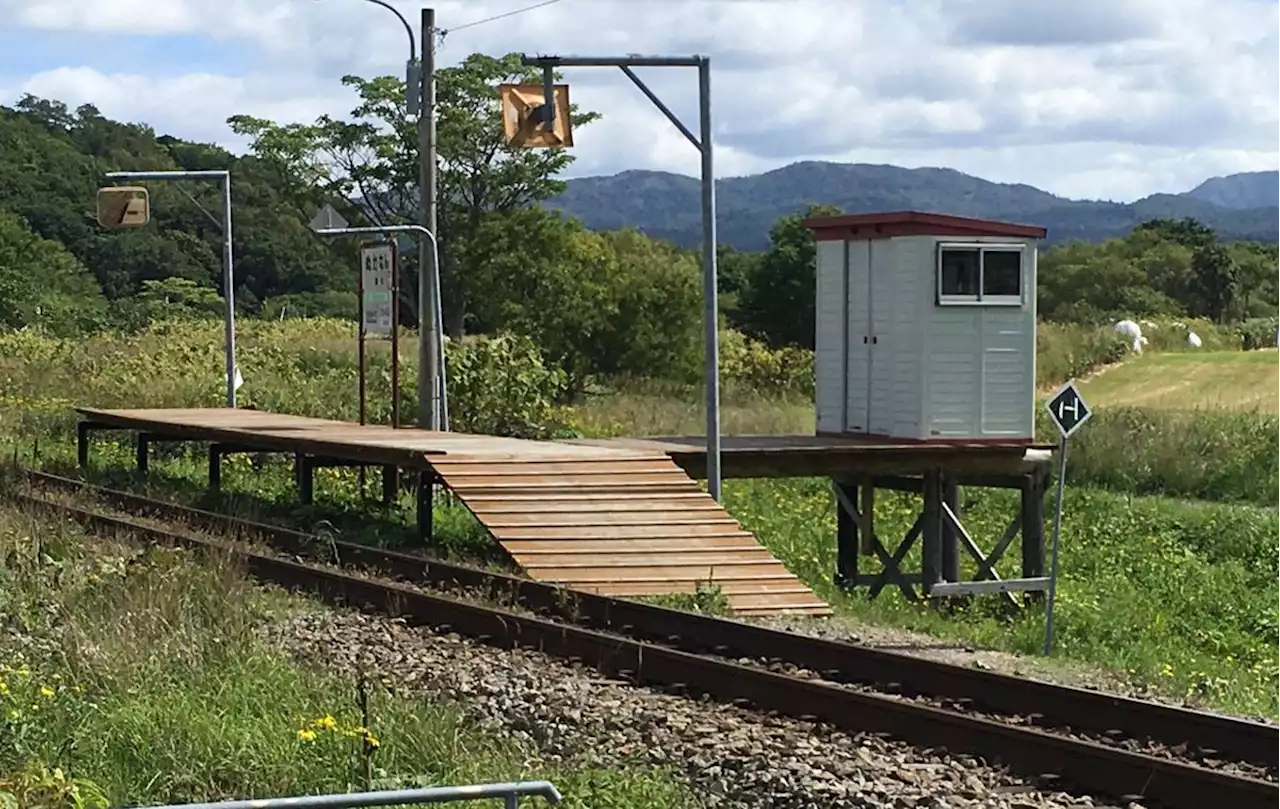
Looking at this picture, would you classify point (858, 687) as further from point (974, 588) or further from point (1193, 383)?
point (1193, 383)

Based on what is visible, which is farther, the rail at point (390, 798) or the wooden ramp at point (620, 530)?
the wooden ramp at point (620, 530)

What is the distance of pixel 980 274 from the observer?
62.2 feet

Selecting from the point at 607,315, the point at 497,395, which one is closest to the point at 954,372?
the point at 497,395

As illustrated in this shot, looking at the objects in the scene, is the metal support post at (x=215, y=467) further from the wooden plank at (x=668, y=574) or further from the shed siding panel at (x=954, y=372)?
the wooden plank at (x=668, y=574)

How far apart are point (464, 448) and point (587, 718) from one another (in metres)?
8.89

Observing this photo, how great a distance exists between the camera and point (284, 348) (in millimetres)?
42781

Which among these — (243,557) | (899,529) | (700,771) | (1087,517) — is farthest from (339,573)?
(1087,517)

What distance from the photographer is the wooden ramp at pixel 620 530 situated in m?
14.8

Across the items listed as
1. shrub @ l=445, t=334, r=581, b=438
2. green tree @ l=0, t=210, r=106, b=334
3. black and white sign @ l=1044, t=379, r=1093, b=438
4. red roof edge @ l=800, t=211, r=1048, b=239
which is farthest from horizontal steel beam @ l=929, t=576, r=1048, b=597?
green tree @ l=0, t=210, r=106, b=334

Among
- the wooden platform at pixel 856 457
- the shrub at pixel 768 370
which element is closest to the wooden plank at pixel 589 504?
the wooden platform at pixel 856 457

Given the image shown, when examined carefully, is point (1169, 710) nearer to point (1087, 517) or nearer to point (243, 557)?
point (243, 557)

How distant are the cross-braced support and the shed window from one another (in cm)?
175

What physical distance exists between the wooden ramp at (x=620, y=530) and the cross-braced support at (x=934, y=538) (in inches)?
114

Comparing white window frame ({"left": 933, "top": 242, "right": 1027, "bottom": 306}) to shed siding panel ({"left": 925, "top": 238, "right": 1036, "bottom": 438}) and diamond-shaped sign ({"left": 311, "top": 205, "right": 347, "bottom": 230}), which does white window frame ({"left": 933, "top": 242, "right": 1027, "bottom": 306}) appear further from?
diamond-shaped sign ({"left": 311, "top": 205, "right": 347, "bottom": 230})
